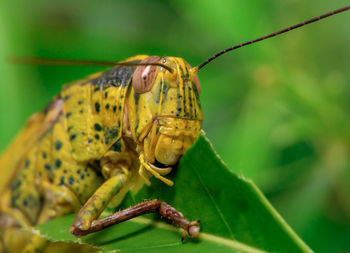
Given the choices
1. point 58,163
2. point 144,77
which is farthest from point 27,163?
point 144,77

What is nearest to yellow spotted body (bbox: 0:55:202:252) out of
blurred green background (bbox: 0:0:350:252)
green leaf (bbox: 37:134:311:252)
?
green leaf (bbox: 37:134:311:252)

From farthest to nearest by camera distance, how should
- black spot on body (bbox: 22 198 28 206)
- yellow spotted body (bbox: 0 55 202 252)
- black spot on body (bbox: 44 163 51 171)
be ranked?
black spot on body (bbox: 22 198 28 206) < black spot on body (bbox: 44 163 51 171) < yellow spotted body (bbox: 0 55 202 252)

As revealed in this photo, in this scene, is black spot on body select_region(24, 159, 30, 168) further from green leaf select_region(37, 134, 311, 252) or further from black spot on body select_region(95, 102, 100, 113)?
green leaf select_region(37, 134, 311, 252)

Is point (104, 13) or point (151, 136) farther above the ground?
point (104, 13)

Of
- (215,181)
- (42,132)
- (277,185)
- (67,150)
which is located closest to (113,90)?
(67,150)

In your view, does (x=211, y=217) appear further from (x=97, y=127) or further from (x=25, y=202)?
(x=25, y=202)

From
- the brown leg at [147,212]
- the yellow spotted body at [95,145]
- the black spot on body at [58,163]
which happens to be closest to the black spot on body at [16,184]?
the yellow spotted body at [95,145]

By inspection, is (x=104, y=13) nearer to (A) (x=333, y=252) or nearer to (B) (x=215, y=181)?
(A) (x=333, y=252)
